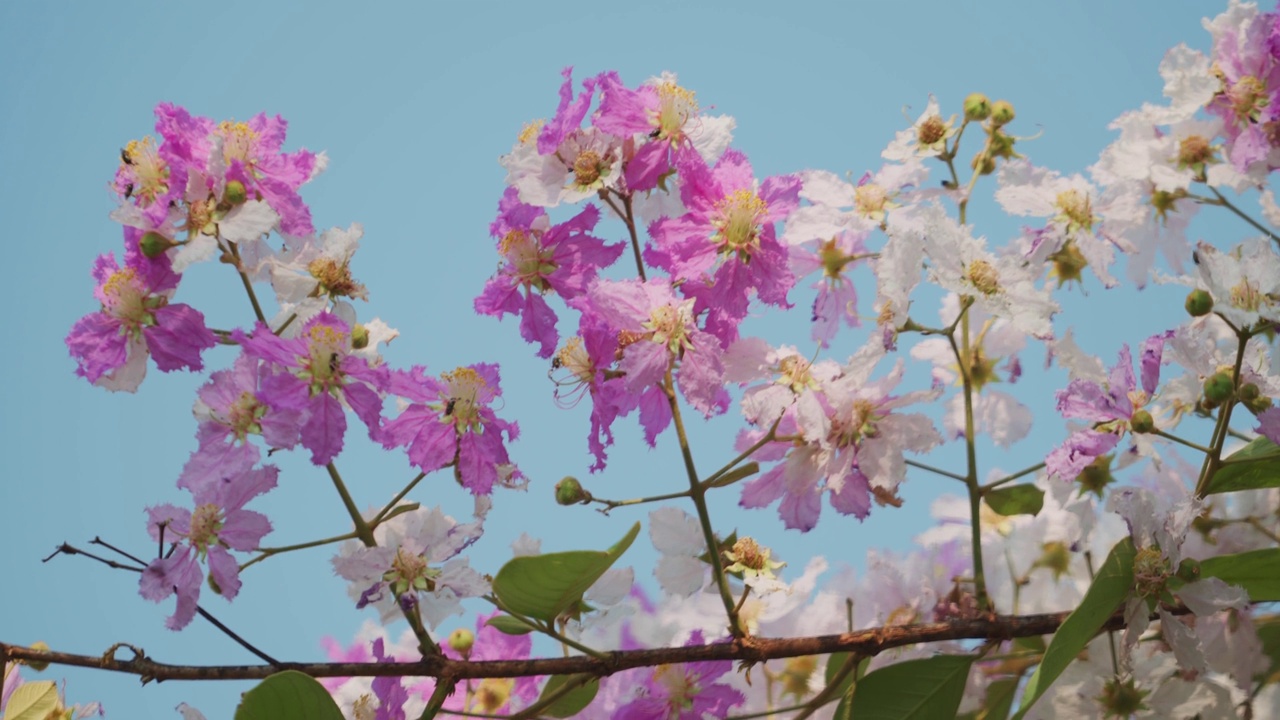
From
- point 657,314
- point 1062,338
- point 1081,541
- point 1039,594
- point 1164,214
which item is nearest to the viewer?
point 657,314

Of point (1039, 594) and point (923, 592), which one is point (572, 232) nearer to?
point (923, 592)

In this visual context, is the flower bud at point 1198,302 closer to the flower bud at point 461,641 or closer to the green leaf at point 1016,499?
the green leaf at point 1016,499

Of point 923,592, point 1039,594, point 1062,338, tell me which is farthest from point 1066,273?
point 1039,594

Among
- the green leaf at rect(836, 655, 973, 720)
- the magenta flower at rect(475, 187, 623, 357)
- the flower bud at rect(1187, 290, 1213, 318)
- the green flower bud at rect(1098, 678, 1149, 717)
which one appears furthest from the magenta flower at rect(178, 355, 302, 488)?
the green flower bud at rect(1098, 678, 1149, 717)

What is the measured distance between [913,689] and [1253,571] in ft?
1.33

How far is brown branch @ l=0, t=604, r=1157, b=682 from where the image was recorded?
3.40ft

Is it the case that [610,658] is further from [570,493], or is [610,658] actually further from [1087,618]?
[1087,618]

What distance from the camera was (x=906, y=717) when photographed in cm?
118

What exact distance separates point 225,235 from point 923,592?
966 mm

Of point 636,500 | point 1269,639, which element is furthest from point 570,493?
point 1269,639

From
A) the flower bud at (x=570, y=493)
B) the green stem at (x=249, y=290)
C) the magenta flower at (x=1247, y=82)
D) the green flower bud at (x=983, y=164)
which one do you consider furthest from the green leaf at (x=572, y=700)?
the magenta flower at (x=1247, y=82)

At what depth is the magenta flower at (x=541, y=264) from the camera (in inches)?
47.1

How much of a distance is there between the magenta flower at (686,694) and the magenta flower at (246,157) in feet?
2.03

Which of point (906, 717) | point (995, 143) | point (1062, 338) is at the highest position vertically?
point (995, 143)
